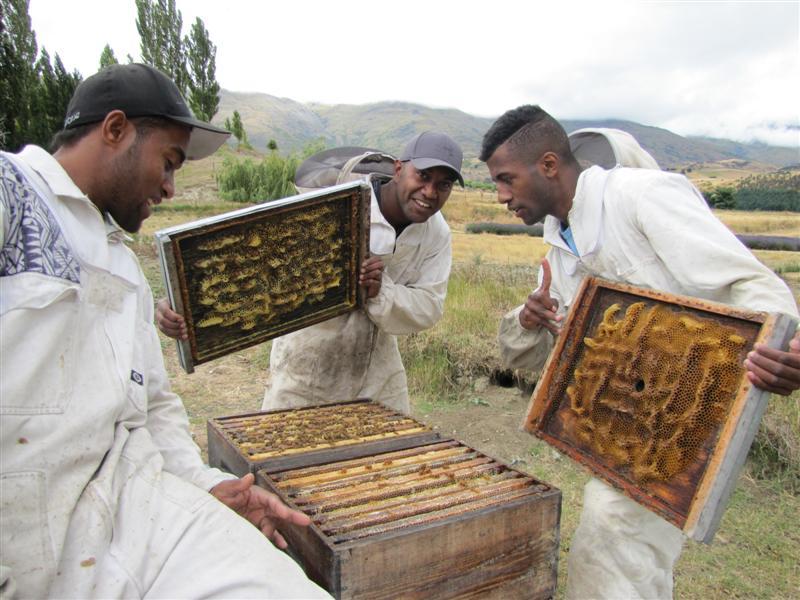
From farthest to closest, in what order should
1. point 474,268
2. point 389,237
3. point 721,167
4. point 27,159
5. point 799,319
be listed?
point 721,167
point 474,268
point 389,237
point 799,319
point 27,159

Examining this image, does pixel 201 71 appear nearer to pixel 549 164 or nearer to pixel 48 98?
pixel 48 98

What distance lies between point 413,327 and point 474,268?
710 cm

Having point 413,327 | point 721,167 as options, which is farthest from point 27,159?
point 721,167

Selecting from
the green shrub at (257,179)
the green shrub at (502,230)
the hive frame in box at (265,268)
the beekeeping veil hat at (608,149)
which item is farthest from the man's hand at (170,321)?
the green shrub at (502,230)

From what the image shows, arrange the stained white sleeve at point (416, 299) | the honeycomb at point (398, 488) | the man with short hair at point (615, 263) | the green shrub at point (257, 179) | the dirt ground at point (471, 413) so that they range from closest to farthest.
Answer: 1. the honeycomb at point (398, 488)
2. the man with short hair at point (615, 263)
3. the stained white sleeve at point (416, 299)
4. the dirt ground at point (471, 413)
5. the green shrub at point (257, 179)

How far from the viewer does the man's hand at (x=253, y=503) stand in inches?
90.3

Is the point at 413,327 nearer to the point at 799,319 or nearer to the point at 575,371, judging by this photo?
the point at 575,371

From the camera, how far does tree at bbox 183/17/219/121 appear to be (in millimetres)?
45625

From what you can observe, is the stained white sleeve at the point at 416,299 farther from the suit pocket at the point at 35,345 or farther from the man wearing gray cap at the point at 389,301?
the suit pocket at the point at 35,345

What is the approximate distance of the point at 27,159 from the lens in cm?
199

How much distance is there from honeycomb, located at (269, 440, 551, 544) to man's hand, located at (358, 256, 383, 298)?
103 cm

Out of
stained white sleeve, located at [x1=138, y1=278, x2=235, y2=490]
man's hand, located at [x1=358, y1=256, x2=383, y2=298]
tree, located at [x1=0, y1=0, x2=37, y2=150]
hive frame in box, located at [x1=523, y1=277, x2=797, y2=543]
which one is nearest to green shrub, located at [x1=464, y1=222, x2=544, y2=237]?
tree, located at [x1=0, y1=0, x2=37, y2=150]

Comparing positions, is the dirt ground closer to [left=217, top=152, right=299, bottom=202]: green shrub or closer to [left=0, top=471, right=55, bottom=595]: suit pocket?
[left=0, top=471, right=55, bottom=595]: suit pocket

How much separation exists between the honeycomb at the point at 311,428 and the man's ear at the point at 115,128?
1.48m
